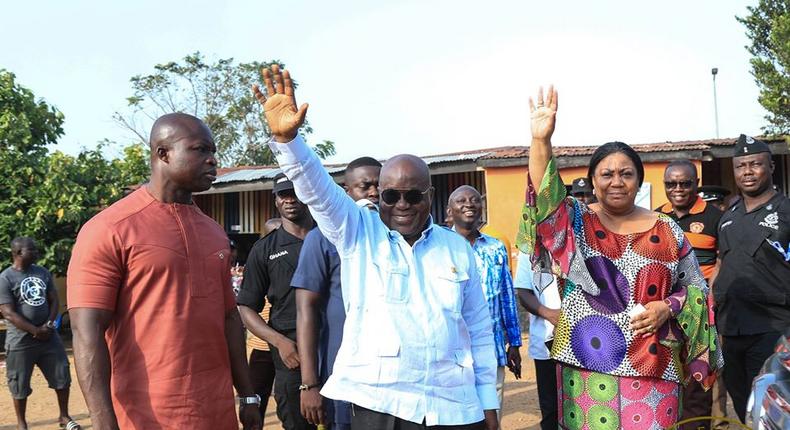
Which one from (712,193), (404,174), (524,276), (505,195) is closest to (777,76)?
(505,195)

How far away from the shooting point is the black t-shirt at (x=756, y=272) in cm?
486

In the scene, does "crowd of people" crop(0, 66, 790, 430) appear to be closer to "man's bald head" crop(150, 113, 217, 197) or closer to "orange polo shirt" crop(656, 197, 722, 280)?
"man's bald head" crop(150, 113, 217, 197)

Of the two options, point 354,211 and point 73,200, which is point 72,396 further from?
point 354,211

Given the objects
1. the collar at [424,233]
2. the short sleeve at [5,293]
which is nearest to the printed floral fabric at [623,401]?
the collar at [424,233]

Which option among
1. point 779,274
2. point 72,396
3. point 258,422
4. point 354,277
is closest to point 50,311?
point 72,396

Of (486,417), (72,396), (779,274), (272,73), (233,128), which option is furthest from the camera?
(233,128)

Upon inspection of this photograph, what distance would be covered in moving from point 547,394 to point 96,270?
3629 mm

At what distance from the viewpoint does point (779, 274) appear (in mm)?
4871

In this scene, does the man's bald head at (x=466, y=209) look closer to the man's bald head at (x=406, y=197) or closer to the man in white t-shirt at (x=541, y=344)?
the man in white t-shirt at (x=541, y=344)

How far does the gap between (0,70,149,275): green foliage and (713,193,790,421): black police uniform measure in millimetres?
10840

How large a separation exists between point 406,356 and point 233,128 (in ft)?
87.6

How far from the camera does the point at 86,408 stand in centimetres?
862

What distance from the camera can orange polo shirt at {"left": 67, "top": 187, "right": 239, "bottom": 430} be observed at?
2.64 meters

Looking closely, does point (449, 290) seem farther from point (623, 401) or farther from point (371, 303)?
point (623, 401)
